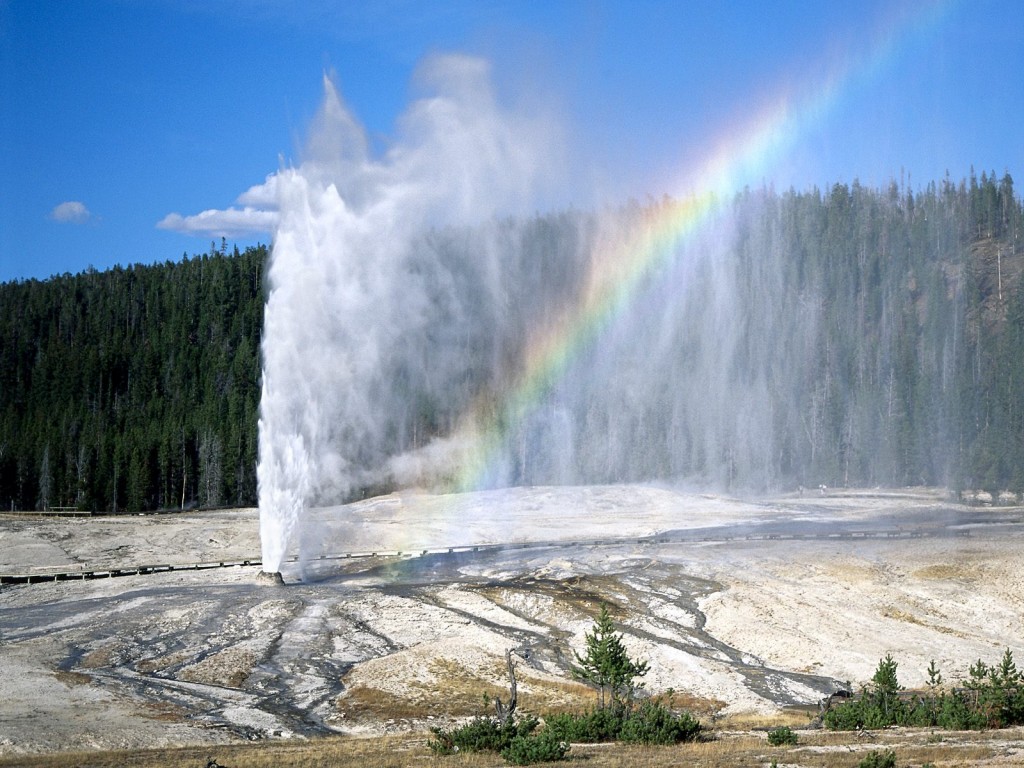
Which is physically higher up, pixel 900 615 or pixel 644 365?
pixel 644 365

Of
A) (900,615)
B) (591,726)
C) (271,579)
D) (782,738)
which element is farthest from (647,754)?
(271,579)

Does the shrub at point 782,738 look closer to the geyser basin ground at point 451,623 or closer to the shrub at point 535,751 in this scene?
the shrub at point 535,751

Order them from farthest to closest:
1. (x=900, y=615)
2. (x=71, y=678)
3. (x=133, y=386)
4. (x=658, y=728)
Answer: (x=133, y=386), (x=900, y=615), (x=71, y=678), (x=658, y=728)

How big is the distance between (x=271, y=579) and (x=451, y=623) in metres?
11.8

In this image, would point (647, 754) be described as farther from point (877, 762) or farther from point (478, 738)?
point (877, 762)

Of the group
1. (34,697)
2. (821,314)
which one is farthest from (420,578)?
(821,314)

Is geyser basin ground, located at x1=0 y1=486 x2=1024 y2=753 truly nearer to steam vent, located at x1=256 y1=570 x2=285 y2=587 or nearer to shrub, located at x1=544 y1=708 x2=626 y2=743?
steam vent, located at x1=256 y1=570 x2=285 y2=587

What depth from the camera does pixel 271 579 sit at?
47.3m

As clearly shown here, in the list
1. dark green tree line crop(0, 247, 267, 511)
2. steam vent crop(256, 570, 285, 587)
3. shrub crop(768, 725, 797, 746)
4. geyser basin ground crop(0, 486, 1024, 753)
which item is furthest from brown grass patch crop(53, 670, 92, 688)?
dark green tree line crop(0, 247, 267, 511)

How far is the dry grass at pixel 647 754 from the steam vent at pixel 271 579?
22.2 metres

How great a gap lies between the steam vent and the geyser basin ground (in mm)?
739

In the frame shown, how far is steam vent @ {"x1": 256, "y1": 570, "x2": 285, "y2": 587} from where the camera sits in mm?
47000

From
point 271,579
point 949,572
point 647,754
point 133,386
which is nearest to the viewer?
point 647,754

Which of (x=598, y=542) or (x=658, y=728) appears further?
(x=598, y=542)
